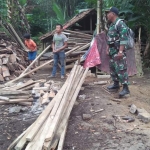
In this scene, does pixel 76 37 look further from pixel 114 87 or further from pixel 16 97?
pixel 16 97

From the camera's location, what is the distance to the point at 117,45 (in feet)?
19.5

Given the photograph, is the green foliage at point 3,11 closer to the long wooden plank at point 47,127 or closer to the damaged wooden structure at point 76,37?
the damaged wooden structure at point 76,37

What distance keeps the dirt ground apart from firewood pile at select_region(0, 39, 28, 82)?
3.45 m

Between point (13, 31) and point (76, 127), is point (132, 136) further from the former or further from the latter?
point (13, 31)

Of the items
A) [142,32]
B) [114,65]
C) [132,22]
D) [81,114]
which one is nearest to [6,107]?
[81,114]

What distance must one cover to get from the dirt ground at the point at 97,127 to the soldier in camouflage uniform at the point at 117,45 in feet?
1.99

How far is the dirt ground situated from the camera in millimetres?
3896

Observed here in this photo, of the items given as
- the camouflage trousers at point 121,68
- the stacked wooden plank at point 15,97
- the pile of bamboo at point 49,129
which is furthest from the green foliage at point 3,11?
the pile of bamboo at point 49,129

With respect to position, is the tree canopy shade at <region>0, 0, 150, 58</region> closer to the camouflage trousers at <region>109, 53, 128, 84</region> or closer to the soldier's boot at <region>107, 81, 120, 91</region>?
the soldier's boot at <region>107, 81, 120, 91</region>

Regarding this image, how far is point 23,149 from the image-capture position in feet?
11.6

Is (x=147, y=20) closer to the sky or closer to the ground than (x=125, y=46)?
closer to the sky

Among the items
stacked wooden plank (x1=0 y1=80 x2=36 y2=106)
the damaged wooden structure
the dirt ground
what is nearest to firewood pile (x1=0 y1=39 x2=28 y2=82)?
the damaged wooden structure

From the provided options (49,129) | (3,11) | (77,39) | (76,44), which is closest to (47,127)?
(49,129)

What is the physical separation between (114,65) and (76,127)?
222 cm
